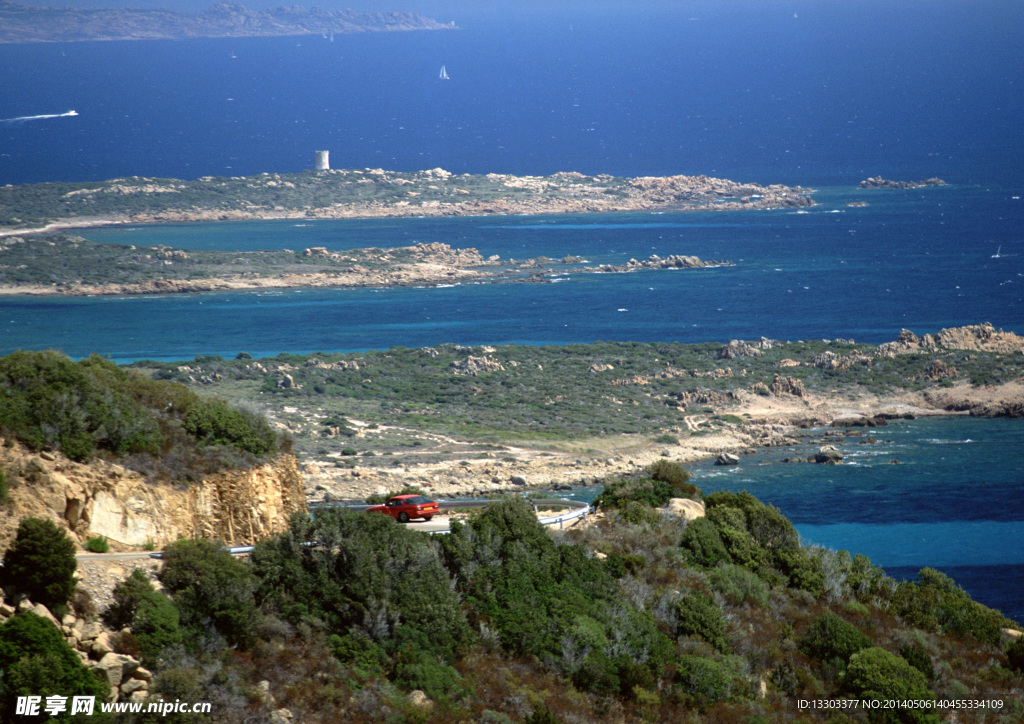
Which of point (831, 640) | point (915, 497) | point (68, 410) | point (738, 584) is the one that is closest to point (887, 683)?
point (831, 640)

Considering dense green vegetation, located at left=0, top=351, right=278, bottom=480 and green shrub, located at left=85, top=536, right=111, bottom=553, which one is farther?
dense green vegetation, located at left=0, top=351, right=278, bottom=480

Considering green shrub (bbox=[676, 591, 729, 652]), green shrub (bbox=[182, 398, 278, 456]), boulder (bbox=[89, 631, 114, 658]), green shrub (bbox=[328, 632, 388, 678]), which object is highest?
green shrub (bbox=[182, 398, 278, 456])

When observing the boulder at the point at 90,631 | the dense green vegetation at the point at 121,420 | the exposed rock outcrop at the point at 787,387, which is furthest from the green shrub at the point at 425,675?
the exposed rock outcrop at the point at 787,387

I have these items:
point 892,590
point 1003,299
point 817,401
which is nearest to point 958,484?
point 817,401

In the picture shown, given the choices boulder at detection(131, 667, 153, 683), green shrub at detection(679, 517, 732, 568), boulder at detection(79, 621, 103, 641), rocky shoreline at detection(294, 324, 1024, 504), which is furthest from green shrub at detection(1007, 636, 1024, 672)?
rocky shoreline at detection(294, 324, 1024, 504)

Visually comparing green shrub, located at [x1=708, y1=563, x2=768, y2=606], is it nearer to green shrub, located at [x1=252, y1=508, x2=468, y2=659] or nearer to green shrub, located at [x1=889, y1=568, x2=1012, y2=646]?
green shrub, located at [x1=889, y1=568, x2=1012, y2=646]

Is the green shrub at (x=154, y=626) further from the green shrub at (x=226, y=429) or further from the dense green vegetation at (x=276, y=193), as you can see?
the dense green vegetation at (x=276, y=193)
